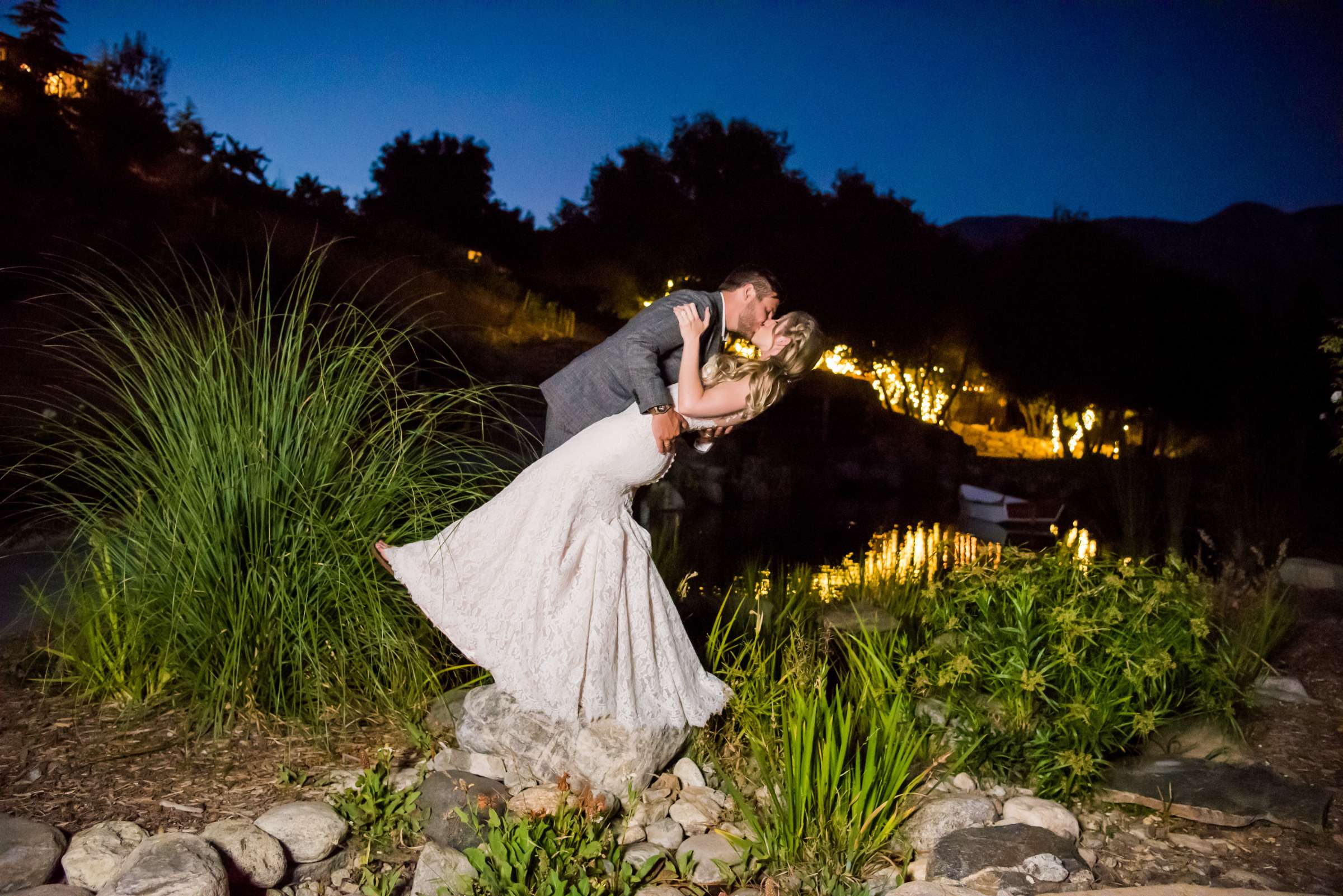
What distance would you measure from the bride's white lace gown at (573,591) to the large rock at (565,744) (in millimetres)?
58

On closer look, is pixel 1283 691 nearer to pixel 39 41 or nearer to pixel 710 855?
pixel 710 855

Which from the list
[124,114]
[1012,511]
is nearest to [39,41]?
[124,114]

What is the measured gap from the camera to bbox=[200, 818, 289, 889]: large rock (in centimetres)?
281

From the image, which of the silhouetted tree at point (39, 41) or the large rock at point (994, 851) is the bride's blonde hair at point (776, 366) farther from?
the silhouetted tree at point (39, 41)

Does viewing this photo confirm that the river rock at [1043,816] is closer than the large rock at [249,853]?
No

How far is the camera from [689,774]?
3.72 metres

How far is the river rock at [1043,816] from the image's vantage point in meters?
3.49

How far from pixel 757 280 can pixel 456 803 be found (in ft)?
7.26

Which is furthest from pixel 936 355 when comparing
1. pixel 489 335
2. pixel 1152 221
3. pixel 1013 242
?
pixel 1152 221

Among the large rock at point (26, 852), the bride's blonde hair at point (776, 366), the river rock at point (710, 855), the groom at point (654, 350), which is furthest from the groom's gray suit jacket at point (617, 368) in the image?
the large rock at point (26, 852)

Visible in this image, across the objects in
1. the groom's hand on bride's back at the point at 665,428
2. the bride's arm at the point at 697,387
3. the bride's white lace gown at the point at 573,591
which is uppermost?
the bride's arm at the point at 697,387

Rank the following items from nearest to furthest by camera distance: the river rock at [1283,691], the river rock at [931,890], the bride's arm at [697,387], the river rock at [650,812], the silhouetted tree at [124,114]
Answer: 1. the river rock at [931,890]
2. the river rock at [650,812]
3. the bride's arm at [697,387]
4. the river rock at [1283,691]
5. the silhouetted tree at [124,114]

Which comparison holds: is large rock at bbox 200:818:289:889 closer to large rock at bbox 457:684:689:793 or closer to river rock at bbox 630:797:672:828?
large rock at bbox 457:684:689:793

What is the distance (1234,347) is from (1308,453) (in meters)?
9.43
